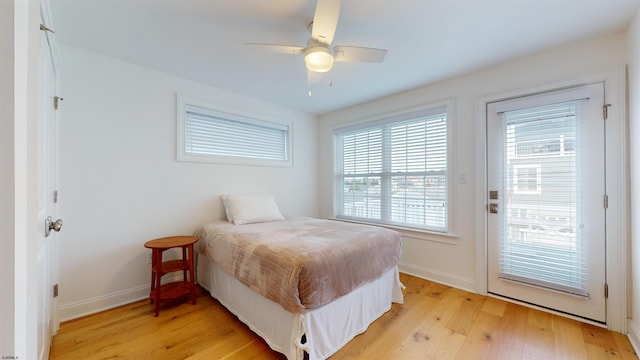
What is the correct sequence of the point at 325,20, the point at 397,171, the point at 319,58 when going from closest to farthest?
Answer: the point at 325,20 < the point at 319,58 < the point at 397,171

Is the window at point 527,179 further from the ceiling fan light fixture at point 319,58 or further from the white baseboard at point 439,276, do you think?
the ceiling fan light fixture at point 319,58

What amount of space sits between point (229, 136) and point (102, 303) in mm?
2092

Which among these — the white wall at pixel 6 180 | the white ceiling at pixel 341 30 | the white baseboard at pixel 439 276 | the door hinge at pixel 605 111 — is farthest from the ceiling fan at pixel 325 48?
the white baseboard at pixel 439 276

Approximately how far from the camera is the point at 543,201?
223 cm

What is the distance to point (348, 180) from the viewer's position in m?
3.95

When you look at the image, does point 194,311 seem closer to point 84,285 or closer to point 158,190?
point 84,285

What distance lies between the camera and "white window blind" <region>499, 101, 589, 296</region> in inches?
82.4

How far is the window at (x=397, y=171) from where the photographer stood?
2928 millimetres

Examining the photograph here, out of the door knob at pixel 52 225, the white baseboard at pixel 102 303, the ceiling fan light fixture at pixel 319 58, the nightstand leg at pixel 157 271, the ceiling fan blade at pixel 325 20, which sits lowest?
the white baseboard at pixel 102 303

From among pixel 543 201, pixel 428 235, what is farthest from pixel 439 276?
pixel 543 201

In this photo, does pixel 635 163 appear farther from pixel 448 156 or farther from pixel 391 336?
pixel 391 336

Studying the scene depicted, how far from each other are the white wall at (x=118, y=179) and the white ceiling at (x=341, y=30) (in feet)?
0.83

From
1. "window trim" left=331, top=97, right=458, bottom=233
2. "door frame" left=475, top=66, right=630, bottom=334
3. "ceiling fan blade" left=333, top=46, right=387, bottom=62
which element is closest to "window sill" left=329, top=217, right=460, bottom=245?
"window trim" left=331, top=97, right=458, bottom=233

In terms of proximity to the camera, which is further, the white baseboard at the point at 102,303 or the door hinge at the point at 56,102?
the white baseboard at the point at 102,303
